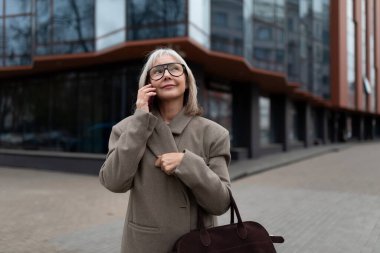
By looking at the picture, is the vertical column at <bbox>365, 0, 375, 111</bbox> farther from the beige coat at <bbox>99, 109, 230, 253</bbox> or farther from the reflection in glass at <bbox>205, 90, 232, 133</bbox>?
the beige coat at <bbox>99, 109, 230, 253</bbox>

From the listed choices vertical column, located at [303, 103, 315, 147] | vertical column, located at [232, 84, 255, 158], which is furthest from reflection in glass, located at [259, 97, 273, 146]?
vertical column, located at [303, 103, 315, 147]

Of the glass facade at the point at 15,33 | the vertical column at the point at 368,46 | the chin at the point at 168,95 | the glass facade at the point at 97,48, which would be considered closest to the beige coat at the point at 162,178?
the chin at the point at 168,95

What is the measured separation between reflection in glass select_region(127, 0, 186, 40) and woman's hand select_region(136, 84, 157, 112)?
10.6m

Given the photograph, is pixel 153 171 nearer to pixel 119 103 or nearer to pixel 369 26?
pixel 119 103

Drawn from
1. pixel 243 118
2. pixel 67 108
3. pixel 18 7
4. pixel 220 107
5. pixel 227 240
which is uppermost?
pixel 18 7

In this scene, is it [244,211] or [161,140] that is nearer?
[161,140]

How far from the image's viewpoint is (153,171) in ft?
5.76

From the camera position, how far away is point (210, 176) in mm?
1693

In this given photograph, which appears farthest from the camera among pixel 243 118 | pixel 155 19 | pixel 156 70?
pixel 243 118

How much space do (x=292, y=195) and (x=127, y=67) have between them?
8.19 metres

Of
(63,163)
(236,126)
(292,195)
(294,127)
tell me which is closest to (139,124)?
(292,195)

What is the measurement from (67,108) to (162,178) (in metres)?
16.0

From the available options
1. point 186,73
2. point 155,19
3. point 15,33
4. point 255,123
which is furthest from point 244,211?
point 15,33

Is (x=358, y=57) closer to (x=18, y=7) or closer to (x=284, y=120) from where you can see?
(x=284, y=120)
